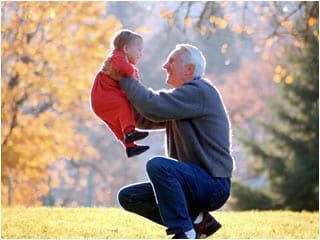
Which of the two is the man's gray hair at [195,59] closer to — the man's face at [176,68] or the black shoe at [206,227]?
the man's face at [176,68]

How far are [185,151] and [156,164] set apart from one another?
0.27 m

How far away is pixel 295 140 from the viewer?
15695 millimetres

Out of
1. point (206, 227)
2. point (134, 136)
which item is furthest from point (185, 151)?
point (206, 227)

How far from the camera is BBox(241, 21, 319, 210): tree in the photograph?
582 inches

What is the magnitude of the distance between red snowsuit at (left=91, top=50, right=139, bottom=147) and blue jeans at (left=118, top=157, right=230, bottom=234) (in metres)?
0.33

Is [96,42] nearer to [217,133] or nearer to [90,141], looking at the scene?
[217,133]

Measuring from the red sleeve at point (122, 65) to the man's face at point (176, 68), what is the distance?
29 centimetres

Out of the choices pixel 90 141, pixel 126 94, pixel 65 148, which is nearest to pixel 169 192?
pixel 126 94

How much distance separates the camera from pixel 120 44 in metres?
A: 4.56

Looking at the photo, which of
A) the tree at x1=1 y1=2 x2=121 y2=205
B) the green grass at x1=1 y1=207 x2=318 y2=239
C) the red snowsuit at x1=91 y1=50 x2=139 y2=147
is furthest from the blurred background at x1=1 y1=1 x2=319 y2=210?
the red snowsuit at x1=91 y1=50 x2=139 y2=147

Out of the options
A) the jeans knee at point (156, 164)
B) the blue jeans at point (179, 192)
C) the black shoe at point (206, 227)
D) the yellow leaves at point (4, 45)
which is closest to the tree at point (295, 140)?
the yellow leaves at point (4, 45)

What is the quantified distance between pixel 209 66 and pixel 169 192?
98.8 ft

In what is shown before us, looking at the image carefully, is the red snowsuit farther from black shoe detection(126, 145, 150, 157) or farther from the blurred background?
the blurred background

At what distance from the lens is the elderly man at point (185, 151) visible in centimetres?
432
